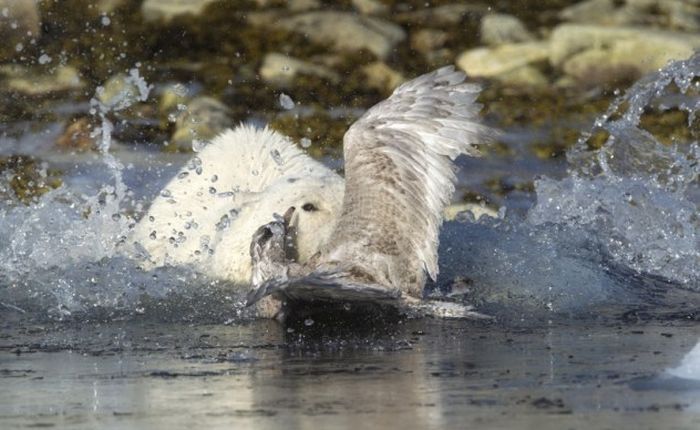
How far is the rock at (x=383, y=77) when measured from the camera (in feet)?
56.0

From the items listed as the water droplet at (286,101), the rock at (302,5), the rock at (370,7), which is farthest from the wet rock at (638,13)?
the water droplet at (286,101)

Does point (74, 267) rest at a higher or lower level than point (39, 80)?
lower

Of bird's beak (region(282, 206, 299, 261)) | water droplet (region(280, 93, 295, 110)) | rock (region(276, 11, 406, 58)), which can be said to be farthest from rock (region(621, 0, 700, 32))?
bird's beak (region(282, 206, 299, 261))

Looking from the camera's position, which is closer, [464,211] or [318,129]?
[464,211]

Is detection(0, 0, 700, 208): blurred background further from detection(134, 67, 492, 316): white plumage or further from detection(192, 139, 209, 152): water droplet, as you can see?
detection(134, 67, 492, 316): white plumage

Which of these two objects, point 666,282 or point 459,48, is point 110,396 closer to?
point 666,282

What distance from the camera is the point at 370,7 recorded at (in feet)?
→ 62.2

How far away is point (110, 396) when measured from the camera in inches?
249

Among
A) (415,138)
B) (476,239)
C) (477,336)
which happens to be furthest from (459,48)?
(477,336)

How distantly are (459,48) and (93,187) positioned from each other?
557 centimetres

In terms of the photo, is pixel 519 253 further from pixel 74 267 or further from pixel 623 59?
pixel 623 59

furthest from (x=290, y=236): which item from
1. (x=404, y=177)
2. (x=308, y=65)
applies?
(x=308, y=65)

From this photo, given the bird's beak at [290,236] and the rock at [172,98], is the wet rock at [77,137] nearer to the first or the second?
the rock at [172,98]

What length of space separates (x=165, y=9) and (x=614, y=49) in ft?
15.6
